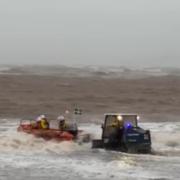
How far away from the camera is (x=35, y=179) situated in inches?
832

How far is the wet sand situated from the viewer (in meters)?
50.8

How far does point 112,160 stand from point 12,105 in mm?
30427

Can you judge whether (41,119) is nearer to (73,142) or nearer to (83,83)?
(73,142)

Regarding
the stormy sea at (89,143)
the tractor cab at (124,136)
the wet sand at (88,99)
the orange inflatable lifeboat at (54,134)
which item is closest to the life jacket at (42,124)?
the orange inflatable lifeboat at (54,134)

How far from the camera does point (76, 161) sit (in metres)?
25.5

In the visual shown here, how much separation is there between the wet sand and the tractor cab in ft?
54.6

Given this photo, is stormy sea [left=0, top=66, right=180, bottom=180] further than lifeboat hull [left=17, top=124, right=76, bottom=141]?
No

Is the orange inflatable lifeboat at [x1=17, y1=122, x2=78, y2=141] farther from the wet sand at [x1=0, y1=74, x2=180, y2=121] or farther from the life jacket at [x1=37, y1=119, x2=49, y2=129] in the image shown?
the wet sand at [x1=0, y1=74, x2=180, y2=121]

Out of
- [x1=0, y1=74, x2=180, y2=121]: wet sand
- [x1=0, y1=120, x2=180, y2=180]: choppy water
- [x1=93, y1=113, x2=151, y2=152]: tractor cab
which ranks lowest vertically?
[x1=0, y1=120, x2=180, y2=180]: choppy water

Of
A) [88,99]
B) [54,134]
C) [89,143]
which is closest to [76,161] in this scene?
[54,134]

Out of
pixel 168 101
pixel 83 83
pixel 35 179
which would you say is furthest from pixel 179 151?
pixel 83 83

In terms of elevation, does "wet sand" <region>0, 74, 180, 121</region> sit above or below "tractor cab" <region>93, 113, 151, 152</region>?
above

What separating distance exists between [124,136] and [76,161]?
129 inches

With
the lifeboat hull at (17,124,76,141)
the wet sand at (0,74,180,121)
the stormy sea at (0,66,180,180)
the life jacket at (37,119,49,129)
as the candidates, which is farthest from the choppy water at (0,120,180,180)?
the wet sand at (0,74,180,121)
